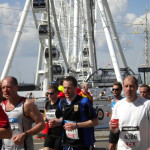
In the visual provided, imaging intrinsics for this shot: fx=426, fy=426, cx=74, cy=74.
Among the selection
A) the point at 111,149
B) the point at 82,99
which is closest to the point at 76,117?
the point at 82,99

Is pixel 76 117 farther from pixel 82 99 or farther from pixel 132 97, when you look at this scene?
pixel 132 97

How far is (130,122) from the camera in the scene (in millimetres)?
4422

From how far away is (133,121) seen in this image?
440 centimetres

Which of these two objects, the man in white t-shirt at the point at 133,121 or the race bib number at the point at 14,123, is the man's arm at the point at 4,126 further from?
the man in white t-shirt at the point at 133,121

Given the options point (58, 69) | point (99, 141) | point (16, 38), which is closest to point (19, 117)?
point (99, 141)

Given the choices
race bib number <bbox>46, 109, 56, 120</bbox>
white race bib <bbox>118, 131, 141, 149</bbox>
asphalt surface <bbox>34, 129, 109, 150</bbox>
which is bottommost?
asphalt surface <bbox>34, 129, 109, 150</bbox>

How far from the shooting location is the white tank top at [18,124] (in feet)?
14.6

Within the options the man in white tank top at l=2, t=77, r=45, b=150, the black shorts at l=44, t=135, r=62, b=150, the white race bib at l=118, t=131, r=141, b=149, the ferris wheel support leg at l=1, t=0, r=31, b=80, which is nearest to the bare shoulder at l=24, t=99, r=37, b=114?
the man in white tank top at l=2, t=77, r=45, b=150

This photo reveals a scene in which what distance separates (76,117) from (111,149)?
1.70m

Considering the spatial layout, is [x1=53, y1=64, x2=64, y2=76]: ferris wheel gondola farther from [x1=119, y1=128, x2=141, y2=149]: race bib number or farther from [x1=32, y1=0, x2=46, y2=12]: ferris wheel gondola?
[x1=119, y1=128, x2=141, y2=149]: race bib number

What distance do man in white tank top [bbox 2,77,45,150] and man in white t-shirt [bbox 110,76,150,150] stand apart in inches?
32.5

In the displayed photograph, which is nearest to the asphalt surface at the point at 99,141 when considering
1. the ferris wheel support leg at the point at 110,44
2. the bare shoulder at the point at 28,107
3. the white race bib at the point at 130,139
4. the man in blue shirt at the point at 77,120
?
the man in blue shirt at the point at 77,120

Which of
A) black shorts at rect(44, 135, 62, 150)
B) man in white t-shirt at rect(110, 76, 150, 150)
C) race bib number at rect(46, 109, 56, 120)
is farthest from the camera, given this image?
black shorts at rect(44, 135, 62, 150)

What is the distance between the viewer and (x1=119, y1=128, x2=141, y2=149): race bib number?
440 centimetres
